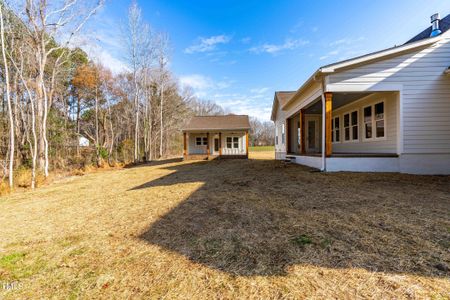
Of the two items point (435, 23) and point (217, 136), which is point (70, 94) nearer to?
point (217, 136)

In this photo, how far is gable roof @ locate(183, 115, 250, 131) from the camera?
18948 mm

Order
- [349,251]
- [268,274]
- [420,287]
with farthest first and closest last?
[349,251] → [268,274] → [420,287]

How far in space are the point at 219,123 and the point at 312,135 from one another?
9.02 metres

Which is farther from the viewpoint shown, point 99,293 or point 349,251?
point 349,251

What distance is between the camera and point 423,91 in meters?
6.80

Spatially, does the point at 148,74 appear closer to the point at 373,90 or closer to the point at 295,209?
the point at 373,90

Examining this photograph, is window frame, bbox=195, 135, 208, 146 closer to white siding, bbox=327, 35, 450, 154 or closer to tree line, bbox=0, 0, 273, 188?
tree line, bbox=0, 0, 273, 188

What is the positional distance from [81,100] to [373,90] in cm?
2581

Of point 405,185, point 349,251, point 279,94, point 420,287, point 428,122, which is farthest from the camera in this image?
point 279,94

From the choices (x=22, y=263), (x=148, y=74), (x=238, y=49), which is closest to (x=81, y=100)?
(x=148, y=74)

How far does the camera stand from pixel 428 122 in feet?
22.4

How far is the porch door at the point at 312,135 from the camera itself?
1332 centimetres

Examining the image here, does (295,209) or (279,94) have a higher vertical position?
(279,94)

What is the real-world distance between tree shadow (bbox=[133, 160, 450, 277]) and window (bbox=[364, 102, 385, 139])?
3661 millimetres
